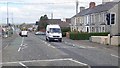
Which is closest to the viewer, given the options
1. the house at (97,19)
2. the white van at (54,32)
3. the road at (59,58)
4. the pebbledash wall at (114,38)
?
the road at (59,58)

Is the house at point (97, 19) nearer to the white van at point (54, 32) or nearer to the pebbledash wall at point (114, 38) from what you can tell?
the pebbledash wall at point (114, 38)

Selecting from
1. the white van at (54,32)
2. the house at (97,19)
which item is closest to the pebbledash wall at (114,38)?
the house at (97,19)

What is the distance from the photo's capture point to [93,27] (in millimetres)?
71062

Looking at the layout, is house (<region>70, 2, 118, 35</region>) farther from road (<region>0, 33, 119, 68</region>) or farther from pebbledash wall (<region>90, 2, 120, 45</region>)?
road (<region>0, 33, 119, 68</region>)

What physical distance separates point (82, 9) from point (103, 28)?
2739cm

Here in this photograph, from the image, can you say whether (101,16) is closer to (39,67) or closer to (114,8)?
(114,8)

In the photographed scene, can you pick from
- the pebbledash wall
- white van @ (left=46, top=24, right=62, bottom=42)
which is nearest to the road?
the pebbledash wall

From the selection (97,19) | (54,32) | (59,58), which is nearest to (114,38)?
(54,32)

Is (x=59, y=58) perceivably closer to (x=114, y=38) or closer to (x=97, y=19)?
(x=114, y=38)

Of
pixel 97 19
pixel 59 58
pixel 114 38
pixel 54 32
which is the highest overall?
pixel 97 19

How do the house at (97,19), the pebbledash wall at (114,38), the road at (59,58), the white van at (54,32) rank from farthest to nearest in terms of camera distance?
the house at (97,19) < the white van at (54,32) < the pebbledash wall at (114,38) < the road at (59,58)

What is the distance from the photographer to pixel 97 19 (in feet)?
223

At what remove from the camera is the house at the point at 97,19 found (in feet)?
199

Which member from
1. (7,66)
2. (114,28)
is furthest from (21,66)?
(114,28)
